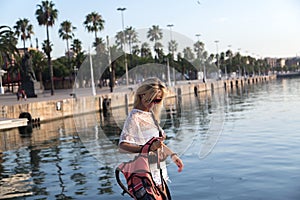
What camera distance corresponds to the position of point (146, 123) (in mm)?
4598

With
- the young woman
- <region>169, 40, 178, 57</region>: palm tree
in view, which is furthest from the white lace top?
<region>169, 40, 178, 57</region>: palm tree

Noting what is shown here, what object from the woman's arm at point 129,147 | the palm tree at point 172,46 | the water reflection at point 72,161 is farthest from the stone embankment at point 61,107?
the woman's arm at point 129,147

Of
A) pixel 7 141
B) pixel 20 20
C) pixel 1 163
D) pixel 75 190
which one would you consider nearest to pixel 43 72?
pixel 20 20

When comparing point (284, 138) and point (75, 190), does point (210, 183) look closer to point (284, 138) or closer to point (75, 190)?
point (75, 190)

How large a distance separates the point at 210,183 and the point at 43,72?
89391 millimetres

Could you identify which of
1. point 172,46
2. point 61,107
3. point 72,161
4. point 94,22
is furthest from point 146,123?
point 94,22

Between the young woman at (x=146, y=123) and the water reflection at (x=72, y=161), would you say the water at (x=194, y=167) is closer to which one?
the water reflection at (x=72, y=161)

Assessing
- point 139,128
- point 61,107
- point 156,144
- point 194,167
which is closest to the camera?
point 156,144

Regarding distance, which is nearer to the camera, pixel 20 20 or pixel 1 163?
pixel 1 163

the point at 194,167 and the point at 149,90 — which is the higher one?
the point at 149,90

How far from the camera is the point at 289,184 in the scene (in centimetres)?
1052

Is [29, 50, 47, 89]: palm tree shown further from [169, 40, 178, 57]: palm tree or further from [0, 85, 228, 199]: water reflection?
[169, 40, 178, 57]: palm tree

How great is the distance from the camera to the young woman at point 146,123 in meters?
4.52

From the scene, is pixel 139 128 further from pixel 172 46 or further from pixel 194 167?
pixel 194 167
